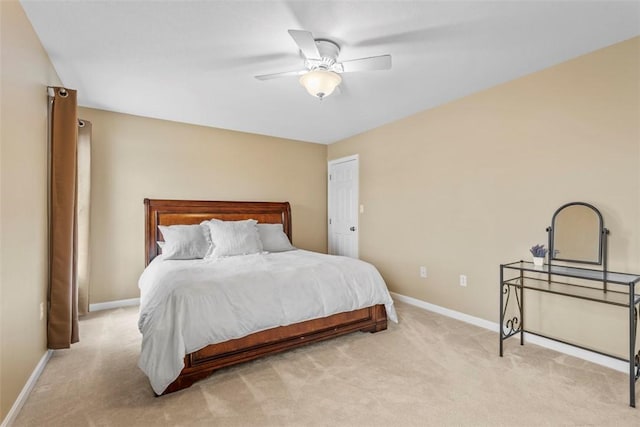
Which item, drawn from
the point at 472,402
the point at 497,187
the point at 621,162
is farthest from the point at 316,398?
the point at 621,162

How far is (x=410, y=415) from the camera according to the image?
185 centimetres

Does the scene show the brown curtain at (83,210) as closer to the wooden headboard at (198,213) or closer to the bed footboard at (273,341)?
the wooden headboard at (198,213)

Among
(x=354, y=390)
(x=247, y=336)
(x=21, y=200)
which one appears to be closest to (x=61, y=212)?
(x=21, y=200)

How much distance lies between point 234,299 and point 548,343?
2730 millimetres

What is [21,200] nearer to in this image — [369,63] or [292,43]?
[292,43]

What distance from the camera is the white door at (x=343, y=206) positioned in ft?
16.5

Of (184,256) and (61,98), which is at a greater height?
(61,98)

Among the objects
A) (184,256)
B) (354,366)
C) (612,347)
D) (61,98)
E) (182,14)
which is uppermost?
(182,14)

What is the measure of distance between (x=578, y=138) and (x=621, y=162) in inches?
13.9

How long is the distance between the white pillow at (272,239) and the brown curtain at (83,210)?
6.41ft

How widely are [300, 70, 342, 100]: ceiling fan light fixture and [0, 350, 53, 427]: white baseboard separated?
9.06 feet

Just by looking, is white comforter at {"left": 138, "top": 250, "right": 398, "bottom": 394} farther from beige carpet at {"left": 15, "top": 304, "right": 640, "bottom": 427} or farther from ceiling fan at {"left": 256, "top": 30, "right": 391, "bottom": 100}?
ceiling fan at {"left": 256, "top": 30, "right": 391, "bottom": 100}

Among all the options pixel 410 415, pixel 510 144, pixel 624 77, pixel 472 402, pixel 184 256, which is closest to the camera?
pixel 410 415

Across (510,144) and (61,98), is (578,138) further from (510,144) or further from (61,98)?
(61,98)
